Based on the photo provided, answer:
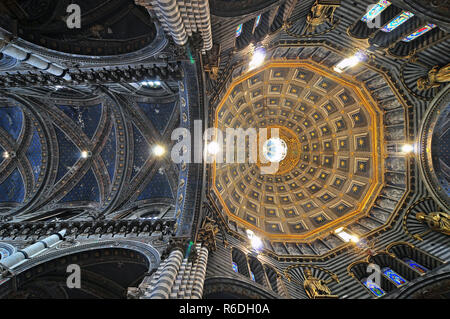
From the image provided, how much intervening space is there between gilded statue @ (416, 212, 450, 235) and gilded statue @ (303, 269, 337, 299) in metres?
7.74

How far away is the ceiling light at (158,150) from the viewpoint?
1695 centimetres

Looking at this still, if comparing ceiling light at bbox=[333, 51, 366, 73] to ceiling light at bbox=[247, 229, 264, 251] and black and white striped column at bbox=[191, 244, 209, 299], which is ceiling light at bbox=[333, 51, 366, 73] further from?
black and white striped column at bbox=[191, 244, 209, 299]

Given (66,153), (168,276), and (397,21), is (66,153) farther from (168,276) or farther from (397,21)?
(397,21)

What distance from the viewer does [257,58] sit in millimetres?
14797

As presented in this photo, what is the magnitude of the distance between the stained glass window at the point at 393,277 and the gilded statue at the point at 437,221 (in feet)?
12.7

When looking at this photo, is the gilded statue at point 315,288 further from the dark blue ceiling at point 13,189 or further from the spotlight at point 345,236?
the dark blue ceiling at point 13,189

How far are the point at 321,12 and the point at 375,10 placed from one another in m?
3.60

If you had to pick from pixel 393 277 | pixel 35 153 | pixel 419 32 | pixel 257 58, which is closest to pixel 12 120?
pixel 35 153

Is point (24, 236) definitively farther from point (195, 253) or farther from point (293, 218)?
point (293, 218)

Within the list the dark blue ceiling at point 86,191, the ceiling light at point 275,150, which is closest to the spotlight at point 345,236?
the ceiling light at point 275,150

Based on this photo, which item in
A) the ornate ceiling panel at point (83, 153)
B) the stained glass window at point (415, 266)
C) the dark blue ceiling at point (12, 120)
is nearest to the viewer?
the stained glass window at point (415, 266)

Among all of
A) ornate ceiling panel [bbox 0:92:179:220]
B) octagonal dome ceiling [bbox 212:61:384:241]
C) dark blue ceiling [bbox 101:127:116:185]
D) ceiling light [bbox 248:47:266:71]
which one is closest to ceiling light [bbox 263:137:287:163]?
octagonal dome ceiling [bbox 212:61:384:241]

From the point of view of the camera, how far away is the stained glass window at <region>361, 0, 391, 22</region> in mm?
11555

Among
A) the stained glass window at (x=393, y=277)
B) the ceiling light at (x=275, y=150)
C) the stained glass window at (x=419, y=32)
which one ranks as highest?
the stained glass window at (x=419, y=32)
